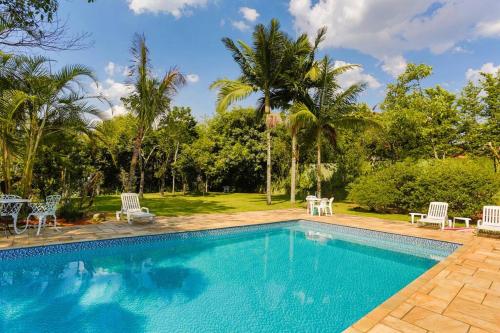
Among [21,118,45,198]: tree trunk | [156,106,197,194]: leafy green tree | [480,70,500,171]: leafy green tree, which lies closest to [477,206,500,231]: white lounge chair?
[21,118,45,198]: tree trunk

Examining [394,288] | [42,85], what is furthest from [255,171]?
[394,288]

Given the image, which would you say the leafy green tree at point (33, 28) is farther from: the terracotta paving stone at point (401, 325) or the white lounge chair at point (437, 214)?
the white lounge chair at point (437, 214)

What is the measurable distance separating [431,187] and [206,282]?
1074 cm

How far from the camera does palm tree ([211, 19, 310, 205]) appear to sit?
53.9 ft

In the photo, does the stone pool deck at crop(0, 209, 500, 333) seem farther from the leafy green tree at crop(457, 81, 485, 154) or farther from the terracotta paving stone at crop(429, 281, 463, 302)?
the leafy green tree at crop(457, 81, 485, 154)

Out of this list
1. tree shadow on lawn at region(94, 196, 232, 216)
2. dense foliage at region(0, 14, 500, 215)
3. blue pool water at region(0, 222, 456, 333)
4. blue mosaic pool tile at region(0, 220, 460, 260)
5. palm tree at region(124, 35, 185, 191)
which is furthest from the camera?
tree shadow on lawn at region(94, 196, 232, 216)

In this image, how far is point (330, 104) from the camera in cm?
1706

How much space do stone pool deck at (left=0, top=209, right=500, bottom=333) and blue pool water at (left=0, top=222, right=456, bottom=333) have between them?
2.03 feet

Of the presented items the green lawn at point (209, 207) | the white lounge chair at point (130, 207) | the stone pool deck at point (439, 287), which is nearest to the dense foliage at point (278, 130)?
the green lawn at point (209, 207)

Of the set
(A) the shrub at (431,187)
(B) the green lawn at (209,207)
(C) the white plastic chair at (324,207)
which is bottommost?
(B) the green lawn at (209,207)

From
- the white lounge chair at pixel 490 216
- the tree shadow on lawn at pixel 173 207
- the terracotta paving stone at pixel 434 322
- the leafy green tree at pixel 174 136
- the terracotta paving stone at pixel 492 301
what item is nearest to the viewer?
the terracotta paving stone at pixel 434 322

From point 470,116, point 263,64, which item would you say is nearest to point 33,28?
point 263,64

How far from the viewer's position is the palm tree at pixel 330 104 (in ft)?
54.9

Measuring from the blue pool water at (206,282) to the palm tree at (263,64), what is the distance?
30.5ft
